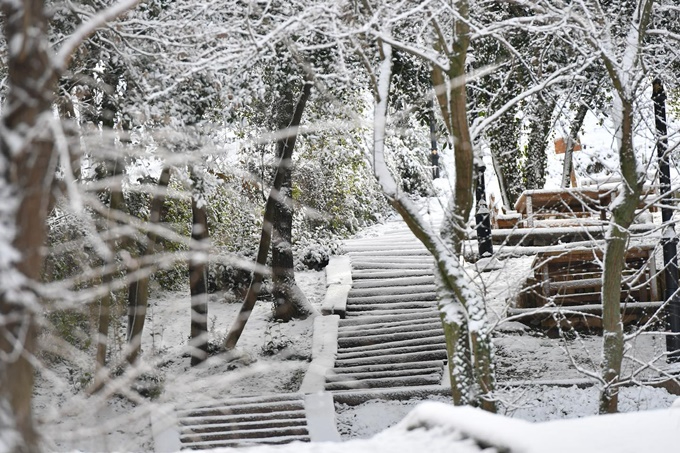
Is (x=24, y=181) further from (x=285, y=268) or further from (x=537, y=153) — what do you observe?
(x=537, y=153)

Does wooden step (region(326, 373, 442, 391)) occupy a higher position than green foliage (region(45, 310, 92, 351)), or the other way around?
green foliage (region(45, 310, 92, 351))

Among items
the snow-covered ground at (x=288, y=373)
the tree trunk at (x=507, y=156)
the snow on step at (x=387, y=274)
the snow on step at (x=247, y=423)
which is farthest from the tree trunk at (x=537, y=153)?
the snow on step at (x=247, y=423)

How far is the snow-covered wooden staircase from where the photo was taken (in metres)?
13.6

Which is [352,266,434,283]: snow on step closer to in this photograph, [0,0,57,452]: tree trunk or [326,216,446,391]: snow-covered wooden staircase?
[326,216,446,391]: snow-covered wooden staircase

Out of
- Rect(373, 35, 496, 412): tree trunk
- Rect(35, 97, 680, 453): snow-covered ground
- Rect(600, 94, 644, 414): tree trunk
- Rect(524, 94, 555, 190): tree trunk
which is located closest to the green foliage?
Rect(35, 97, 680, 453): snow-covered ground

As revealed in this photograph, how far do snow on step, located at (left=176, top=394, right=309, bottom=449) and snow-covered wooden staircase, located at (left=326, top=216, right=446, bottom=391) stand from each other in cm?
126

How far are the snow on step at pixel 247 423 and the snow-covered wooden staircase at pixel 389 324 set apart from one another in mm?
1260

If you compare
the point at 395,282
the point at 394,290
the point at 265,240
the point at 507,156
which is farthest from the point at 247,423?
the point at 507,156

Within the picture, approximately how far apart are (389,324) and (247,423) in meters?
4.54

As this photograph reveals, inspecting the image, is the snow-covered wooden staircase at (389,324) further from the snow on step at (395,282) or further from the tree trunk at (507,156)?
the tree trunk at (507,156)

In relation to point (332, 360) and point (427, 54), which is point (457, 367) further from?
point (332, 360)

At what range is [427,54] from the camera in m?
8.24

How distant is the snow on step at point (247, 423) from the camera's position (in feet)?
37.4

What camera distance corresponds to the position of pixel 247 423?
38.6 feet
